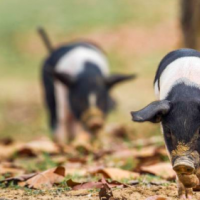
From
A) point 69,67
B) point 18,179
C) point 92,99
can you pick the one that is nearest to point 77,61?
point 69,67

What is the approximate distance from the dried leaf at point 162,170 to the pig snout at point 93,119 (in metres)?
3.74

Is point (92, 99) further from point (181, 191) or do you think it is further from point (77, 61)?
point (181, 191)

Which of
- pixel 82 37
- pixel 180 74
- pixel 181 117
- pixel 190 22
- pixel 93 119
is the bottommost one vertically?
pixel 181 117

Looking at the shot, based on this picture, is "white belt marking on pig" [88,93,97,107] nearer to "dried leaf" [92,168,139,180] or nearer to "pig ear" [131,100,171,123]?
"dried leaf" [92,168,139,180]

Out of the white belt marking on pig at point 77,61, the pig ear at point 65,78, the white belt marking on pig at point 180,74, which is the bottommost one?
the white belt marking on pig at point 180,74

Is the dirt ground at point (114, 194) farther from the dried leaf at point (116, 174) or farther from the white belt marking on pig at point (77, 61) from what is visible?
the white belt marking on pig at point (77, 61)

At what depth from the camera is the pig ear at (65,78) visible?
10325mm

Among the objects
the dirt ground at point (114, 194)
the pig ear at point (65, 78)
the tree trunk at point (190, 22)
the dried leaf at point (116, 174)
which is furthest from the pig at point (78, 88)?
the dirt ground at point (114, 194)

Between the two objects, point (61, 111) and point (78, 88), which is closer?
point (78, 88)

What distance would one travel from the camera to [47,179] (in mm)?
5180

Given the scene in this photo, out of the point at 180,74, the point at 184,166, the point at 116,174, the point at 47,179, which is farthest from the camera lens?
the point at 116,174

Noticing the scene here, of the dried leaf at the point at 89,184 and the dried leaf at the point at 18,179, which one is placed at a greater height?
the dried leaf at the point at 18,179

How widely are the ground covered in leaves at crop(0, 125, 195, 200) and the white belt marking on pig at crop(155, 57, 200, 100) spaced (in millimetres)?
709

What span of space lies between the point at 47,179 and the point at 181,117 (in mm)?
1229
